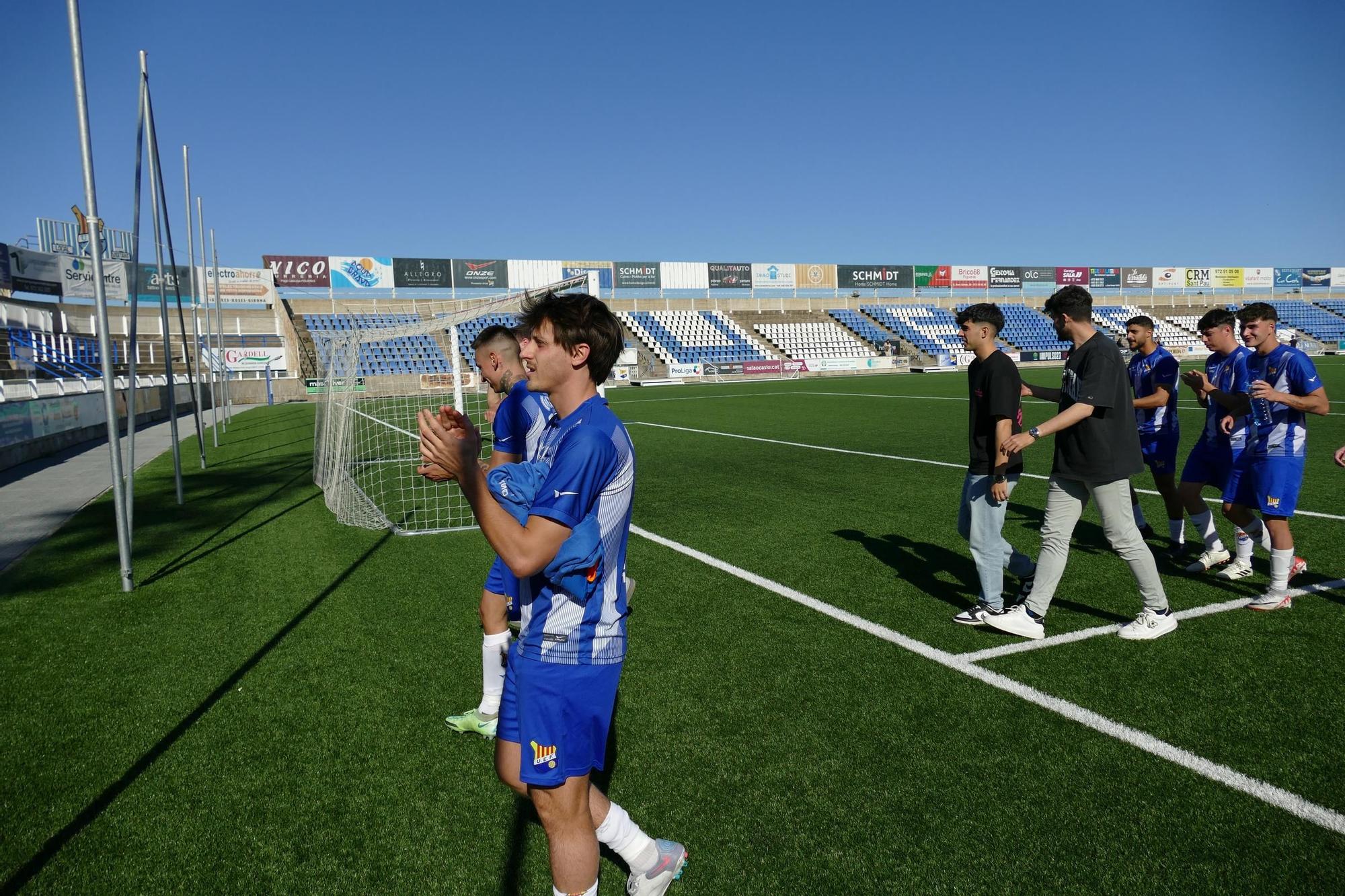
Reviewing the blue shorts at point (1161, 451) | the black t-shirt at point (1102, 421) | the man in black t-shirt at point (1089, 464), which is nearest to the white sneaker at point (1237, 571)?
the blue shorts at point (1161, 451)

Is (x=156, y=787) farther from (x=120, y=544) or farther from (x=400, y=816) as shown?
(x=120, y=544)

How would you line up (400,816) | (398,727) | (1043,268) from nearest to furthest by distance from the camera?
(400,816), (398,727), (1043,268)

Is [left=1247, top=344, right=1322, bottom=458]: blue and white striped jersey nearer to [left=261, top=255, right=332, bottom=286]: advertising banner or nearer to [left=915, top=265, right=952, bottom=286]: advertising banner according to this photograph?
[left=261, top=255, right=332, bottom=286]: advertising banner

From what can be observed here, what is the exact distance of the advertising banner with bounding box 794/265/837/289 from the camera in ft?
193

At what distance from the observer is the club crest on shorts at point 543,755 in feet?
6.83

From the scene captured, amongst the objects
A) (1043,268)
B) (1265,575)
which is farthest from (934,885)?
(1043,268)

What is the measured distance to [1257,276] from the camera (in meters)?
68.2

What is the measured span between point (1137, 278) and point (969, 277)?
15.3 m

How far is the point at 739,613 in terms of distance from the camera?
17.6 feet

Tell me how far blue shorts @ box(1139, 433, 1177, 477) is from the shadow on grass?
7.03 metres

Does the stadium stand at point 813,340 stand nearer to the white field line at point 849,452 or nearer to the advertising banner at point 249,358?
the advertising banner at point 249,358

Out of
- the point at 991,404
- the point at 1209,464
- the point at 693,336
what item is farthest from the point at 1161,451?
the point at 693,336

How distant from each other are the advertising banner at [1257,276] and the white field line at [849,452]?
232 feet

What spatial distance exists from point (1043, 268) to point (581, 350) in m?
72.1
